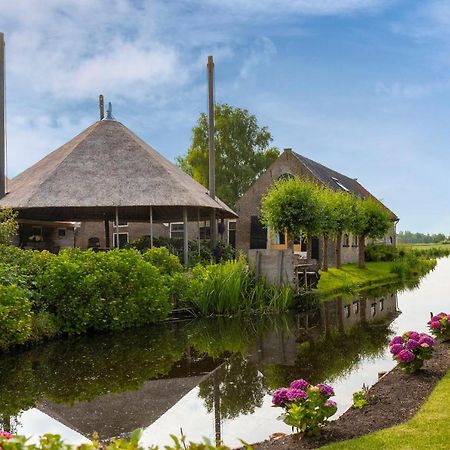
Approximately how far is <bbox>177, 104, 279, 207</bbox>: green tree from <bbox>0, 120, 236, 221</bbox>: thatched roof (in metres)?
23.1

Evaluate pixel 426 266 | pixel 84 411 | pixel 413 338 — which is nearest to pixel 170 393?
pixel 84 411

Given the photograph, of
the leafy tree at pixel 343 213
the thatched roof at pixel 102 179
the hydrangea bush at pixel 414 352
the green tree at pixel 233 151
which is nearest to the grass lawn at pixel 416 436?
the hydrangea bush at pixel 414 352

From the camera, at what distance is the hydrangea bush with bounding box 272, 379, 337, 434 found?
5.83m

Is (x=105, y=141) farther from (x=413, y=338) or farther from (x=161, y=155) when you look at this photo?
(x=413, y=338)

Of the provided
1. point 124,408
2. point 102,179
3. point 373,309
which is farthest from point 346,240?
point 124,408

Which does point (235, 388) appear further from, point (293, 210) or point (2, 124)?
point (2, 124)

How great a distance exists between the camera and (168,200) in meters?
19.5

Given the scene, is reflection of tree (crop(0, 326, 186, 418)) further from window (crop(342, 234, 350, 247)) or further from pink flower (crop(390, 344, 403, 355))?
window (crop(342, 234, 350, 247))

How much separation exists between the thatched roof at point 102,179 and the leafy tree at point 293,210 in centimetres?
236

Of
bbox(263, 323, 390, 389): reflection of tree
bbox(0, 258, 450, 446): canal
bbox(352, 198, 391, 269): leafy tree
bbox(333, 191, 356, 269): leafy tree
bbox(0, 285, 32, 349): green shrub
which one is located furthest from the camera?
bbox(352, 198, 391, 269): leafy tree

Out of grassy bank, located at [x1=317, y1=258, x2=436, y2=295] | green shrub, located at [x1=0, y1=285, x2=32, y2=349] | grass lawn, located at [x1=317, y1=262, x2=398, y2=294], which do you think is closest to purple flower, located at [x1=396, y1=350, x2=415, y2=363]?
green shrub, located at [x1=0, y1=285, x2=32, y2=349]

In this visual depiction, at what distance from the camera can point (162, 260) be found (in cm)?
1670

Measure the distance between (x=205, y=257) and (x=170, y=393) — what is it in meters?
14.3

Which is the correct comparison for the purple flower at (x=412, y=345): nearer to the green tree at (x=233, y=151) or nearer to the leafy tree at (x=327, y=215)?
the leafy tree at (x=327, y=215)
